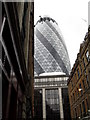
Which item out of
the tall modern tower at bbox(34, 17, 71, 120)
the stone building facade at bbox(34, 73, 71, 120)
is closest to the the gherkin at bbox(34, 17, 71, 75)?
the tall modern tower at bbox(34, 17, 71, 120)

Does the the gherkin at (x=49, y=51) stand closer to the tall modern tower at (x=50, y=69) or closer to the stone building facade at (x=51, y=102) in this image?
the tall modern tower at (x=50, y=69)

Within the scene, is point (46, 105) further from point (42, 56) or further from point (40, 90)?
point (42, 56)

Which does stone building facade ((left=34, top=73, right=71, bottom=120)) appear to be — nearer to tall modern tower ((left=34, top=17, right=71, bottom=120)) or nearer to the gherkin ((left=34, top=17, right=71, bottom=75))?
tall modern tower ((left=34, top=17, right=71, bottom=120))

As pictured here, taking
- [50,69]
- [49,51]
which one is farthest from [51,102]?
[49,51]

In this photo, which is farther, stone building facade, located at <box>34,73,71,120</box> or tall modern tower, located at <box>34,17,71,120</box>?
→ tall modern tower, located at <box>34,17,71,120</box>

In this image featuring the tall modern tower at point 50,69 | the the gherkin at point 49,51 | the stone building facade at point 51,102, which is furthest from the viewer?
the the gherkin at point 49,51

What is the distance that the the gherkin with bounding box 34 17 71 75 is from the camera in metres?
110

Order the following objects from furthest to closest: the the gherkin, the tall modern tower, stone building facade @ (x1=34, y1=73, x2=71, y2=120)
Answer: the the gherkin, the tall modern tower, stone building facade @ (x1=34, y1=73, x2=71, y2=120)

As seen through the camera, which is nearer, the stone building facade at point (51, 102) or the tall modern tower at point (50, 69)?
the stone building facade at point (51, 102)

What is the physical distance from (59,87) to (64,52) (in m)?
69.8

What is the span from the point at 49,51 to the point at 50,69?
18.1m

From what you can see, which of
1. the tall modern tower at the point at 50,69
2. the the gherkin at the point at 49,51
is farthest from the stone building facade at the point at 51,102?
the the gherkin at the point at 49,51

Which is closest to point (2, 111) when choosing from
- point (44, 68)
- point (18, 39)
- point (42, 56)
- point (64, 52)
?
point (18, 39)

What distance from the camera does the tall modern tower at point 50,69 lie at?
57.8m
